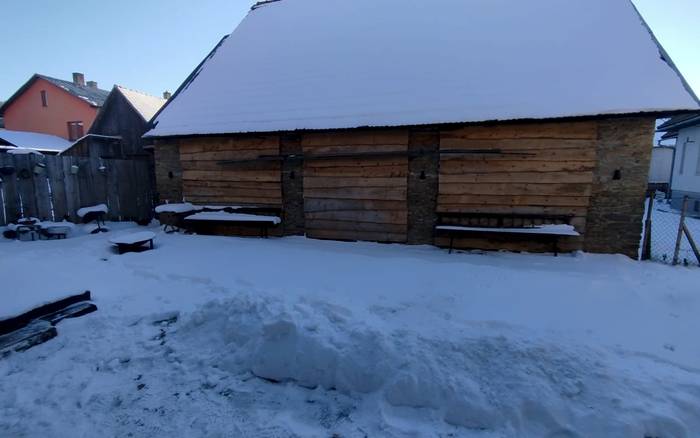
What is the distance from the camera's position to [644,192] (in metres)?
6.57

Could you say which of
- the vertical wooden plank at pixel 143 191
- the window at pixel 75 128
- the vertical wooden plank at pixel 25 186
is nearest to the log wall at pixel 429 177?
the vertical wooden plank at pixel 143 191

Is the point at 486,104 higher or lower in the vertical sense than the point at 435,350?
higher

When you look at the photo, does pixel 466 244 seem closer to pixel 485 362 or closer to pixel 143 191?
pixel 485 362

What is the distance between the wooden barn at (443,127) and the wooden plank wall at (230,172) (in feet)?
0.12

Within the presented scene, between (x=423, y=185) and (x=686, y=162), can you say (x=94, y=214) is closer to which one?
(x=423, y=185)

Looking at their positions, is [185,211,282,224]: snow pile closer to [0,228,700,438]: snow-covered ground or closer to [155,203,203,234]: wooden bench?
[155,203,203,234]: wooden bench

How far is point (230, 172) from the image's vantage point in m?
9.16

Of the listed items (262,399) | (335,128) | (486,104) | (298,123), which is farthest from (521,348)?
(298,123)

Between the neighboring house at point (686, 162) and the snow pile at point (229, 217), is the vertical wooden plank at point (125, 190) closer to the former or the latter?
the snow pile at point (229, 217)

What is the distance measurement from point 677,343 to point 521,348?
191cm

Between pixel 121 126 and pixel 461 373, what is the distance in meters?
19.5

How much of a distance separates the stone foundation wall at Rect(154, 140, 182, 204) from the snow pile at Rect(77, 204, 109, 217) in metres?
1.44

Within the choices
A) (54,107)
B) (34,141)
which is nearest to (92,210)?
(34,141)

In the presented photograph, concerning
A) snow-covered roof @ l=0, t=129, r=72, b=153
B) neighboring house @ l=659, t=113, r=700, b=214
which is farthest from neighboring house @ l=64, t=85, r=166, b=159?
neighboring house @ l=659, t=113, r=700, b=214
